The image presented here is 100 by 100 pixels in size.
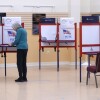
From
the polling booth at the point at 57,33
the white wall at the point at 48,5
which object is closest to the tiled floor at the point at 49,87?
the polling booth at the point at 57,33

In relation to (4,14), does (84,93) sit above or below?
below

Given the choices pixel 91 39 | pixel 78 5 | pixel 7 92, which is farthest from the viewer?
pixel 78 5

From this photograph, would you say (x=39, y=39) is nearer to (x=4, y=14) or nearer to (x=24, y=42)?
(x=4, y=14)

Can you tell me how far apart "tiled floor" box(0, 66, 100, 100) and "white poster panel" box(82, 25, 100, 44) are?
109cm

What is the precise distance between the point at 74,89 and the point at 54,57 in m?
5.38

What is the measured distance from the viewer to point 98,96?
24.7 ft

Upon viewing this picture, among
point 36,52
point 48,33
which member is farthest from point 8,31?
point 36,52

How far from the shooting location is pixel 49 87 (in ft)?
28.6

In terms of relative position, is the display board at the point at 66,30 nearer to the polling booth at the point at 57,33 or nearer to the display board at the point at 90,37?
the polling booth at the point at 57,33

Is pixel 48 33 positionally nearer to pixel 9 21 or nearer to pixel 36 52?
pixel 36 52

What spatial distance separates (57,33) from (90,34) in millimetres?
3073

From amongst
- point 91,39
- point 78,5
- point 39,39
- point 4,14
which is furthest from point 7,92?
point 78,5

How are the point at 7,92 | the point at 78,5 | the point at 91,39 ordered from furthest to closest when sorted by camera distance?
the point at 78,5 < the point at 91,39 < the point at 7,92

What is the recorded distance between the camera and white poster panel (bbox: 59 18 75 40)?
12391 mm
